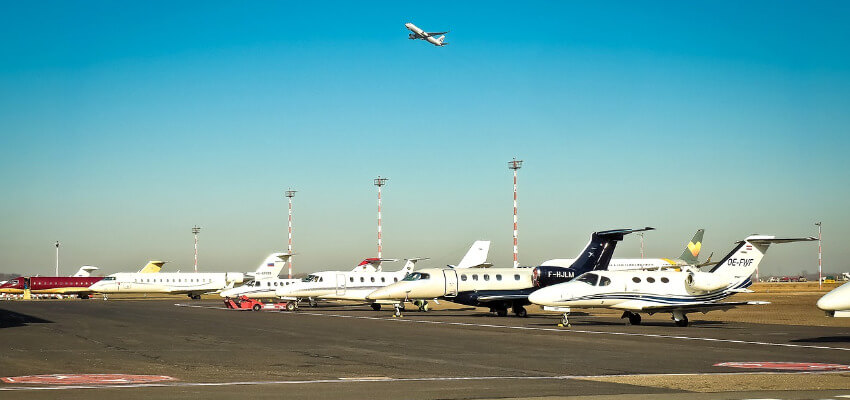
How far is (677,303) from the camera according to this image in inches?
1457

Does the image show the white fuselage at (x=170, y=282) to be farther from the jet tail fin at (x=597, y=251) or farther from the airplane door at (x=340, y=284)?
the jet tail fin at (x=597, y=251)

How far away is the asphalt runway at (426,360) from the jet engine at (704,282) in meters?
1.85

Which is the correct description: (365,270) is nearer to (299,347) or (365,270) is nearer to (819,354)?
(299,347)

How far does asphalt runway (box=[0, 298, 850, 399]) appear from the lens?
15.3 metres

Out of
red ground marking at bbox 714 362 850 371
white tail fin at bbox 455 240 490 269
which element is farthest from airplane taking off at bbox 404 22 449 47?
red ground marking at bbox 714 362 850 371

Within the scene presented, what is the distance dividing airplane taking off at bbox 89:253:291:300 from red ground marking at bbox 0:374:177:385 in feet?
277

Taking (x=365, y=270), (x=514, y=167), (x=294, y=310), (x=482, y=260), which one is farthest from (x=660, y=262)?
(x=294, y=310)

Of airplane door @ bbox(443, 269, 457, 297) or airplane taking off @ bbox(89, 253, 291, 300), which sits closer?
airplane door @ bbox(443, 269, 457, 297)

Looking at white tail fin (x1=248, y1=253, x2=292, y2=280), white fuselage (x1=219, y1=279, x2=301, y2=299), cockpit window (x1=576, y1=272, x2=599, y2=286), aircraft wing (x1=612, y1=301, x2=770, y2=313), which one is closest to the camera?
aircraft wing (x1=612, y1=301, x2=770, y2=313)

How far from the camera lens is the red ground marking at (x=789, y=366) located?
1931cm

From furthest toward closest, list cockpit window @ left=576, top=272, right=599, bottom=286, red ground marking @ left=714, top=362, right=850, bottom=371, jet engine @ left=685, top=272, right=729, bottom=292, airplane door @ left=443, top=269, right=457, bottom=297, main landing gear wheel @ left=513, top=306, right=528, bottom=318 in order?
airplane door @ left=443, top=269, right=457, bottom=297 → main landing gear wheel @ left=513, top=306, right=528, bottom=318 → cockpit window @ left=576, top=272, right=599, bottom=286 → jet engine @ left=685, top=272, right=729, bottom=292 → red ground marking @ left=714, top=362, right=850, bottom=371

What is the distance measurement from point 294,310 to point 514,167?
24.6 meters

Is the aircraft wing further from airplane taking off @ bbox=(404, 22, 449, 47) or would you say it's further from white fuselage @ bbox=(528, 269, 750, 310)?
airplane taking off @ bbox=(404, 22, 449, 47)

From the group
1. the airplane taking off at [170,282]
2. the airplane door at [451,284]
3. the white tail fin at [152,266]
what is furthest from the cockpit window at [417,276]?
the white tail fin at [152,266]
